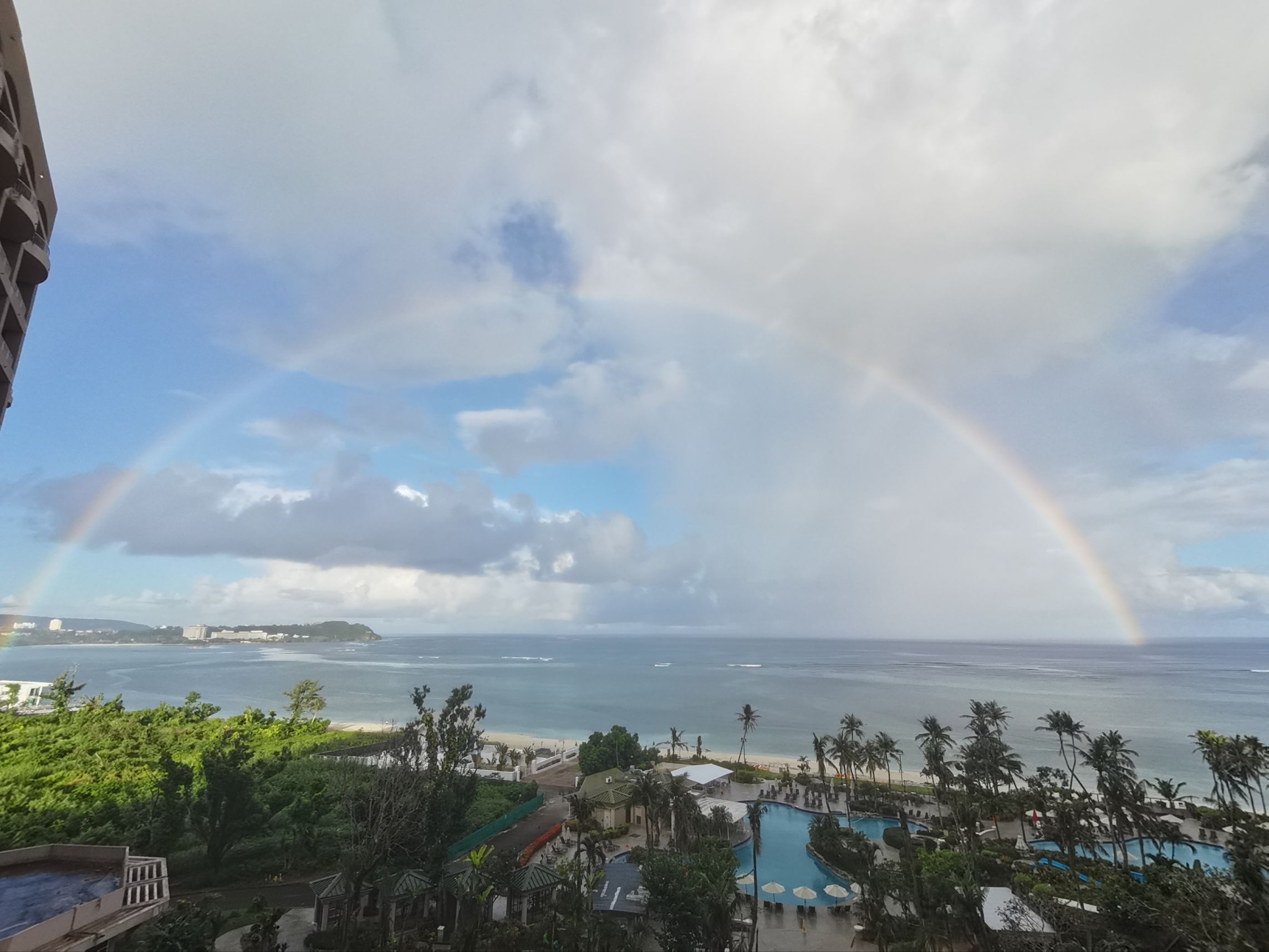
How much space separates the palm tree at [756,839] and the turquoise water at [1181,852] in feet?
5.95

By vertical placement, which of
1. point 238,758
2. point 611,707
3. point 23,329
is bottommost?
point 611,707

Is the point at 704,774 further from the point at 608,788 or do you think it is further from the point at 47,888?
the point at 47,888

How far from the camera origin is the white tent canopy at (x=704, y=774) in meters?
49.2

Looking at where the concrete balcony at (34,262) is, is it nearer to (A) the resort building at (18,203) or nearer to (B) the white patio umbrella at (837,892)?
(A) the resort building at (18,203)

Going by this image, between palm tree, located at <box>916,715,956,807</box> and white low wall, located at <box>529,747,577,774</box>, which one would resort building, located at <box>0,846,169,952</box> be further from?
palm tree, located at <box>916,715,956,807</box>

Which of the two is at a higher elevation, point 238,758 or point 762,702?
point 238,758

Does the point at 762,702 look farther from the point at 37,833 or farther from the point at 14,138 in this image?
the point at 14,138

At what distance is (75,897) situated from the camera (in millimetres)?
18828

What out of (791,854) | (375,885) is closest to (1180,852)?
(791,854)

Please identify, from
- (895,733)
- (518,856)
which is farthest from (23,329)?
(895,733)

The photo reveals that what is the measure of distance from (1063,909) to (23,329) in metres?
45.7

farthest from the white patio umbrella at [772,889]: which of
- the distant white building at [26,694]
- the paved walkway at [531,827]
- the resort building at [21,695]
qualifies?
Answer: the distant white building at [26,694]

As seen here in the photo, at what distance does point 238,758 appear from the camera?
34.3 meters

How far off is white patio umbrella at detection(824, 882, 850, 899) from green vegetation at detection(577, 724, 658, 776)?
22156 millimetres
